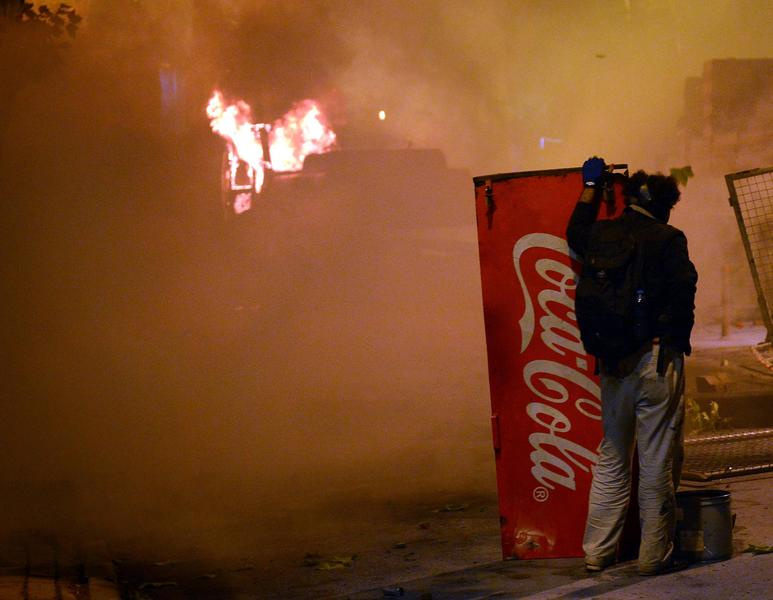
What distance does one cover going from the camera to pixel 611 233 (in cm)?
405

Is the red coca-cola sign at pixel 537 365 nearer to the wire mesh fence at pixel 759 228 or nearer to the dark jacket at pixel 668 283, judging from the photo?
the dark jacket at pixel 668 283

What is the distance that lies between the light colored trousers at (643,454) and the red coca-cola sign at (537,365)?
20 centimetres

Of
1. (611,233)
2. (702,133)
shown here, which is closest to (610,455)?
(611,233)

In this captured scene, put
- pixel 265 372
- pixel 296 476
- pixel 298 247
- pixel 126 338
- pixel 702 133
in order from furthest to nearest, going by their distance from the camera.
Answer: pixel 298 247 < pixel 702 133 < pixel 126 338 < pixel 265 372 < pixel 296 476

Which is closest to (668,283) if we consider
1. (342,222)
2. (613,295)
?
(613,295)

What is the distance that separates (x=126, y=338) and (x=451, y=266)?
7.86m

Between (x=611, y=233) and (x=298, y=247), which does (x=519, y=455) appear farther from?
(x=298, y=247)

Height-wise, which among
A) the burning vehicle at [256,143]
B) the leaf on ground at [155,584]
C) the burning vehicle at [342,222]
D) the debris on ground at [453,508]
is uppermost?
the burning vehicle at [256,143]

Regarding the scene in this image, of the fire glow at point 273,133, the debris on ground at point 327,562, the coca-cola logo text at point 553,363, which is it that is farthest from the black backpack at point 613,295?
the fire glow at point 273,133

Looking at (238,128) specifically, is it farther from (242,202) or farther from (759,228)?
(759,228)

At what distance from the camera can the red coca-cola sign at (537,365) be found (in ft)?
14.3

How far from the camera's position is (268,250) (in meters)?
18.5

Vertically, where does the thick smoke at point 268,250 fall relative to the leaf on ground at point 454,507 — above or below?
above

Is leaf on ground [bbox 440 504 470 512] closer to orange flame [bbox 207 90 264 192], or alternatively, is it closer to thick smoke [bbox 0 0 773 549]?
thick smoke [bbox 0 0 773 549]
